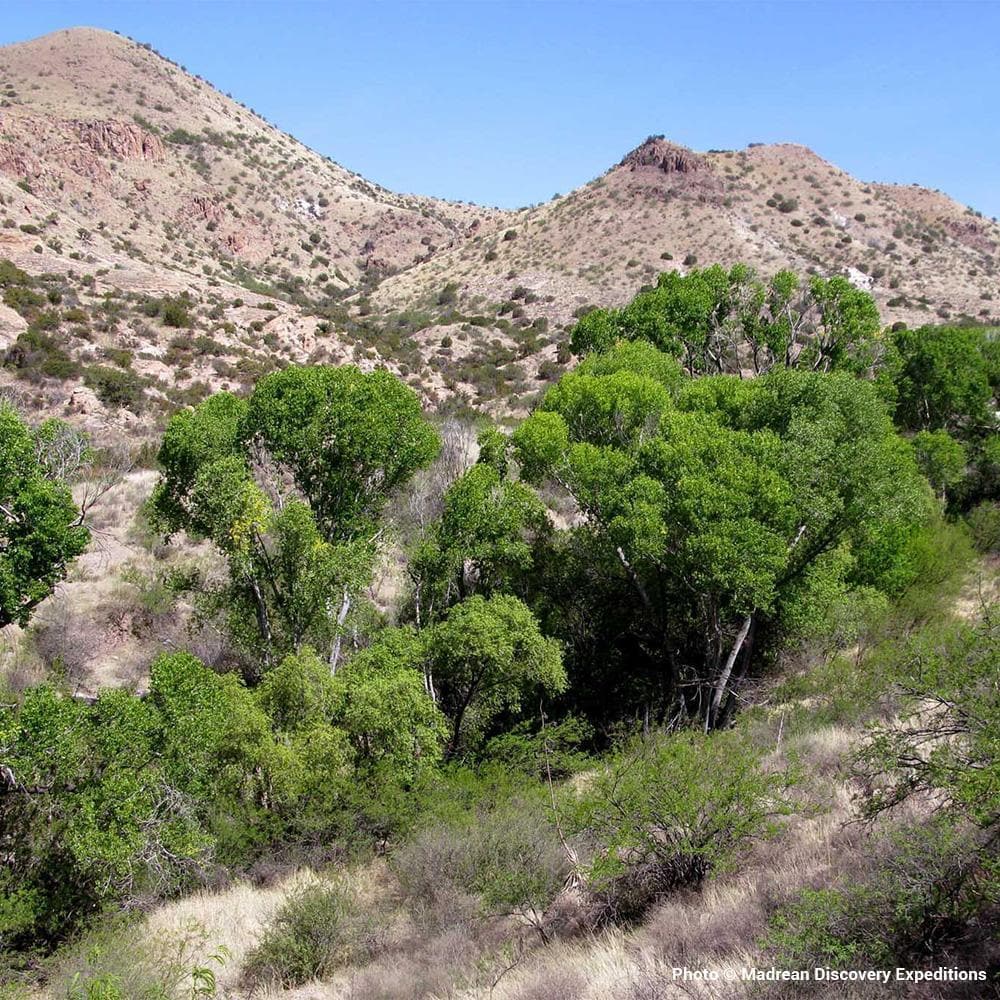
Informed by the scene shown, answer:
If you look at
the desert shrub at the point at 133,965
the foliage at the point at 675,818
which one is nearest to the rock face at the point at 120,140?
the desert shrub at the point at 133,965

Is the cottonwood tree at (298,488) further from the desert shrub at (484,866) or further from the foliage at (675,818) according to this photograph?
the foliage at (675,818)

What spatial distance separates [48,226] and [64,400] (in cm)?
2242

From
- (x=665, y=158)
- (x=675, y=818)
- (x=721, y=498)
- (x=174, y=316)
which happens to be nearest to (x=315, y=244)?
(x=665, y=158)

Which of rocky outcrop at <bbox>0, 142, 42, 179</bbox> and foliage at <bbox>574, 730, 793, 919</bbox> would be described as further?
rocky outcrop at <bbox>0, 142, 42, 179</bbox>

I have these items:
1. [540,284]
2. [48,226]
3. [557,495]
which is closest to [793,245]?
[540,284]

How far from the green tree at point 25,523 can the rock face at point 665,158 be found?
69.5 metres

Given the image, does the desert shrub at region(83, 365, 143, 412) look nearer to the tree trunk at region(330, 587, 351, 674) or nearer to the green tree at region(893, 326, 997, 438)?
the tree trunk at region(330, 587, 351, 674)

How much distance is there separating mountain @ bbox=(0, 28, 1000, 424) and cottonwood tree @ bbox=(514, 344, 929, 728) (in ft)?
73.2

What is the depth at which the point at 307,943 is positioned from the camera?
8.94m

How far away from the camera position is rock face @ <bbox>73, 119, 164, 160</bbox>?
218 ft

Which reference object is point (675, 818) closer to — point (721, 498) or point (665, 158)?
point (721, 498)

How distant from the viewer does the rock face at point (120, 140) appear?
66562 mm

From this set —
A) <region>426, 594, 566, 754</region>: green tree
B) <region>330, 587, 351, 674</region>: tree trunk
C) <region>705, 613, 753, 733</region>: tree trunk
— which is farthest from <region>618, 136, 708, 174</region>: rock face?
<region>330, 587, 351, 674</region>: tree trunk

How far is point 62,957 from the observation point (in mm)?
8945
